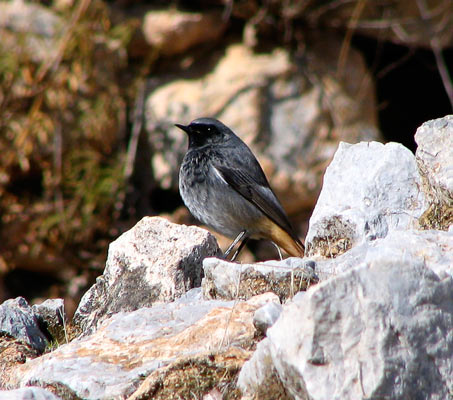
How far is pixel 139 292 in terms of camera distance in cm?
452

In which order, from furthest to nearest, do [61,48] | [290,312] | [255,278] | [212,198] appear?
1. [61,48]
2. [212,198]
3. [255,278]
4. [290,312]

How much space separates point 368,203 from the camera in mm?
4602

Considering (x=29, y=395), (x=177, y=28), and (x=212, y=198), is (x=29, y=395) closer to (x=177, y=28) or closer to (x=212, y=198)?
(x=212, y=198)

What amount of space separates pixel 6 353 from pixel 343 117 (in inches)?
228

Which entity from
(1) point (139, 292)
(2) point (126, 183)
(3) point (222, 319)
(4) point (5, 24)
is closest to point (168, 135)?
(2) point (126, 183)

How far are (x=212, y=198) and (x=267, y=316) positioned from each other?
12.9 ft

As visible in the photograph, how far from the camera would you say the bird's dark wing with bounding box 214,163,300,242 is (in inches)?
289

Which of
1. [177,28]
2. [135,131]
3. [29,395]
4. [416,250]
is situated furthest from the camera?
[177,28]

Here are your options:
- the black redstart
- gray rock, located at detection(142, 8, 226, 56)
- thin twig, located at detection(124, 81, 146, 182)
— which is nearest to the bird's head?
the black redstart

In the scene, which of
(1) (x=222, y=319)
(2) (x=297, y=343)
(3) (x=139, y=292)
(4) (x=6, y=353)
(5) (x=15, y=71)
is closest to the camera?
(2) (x=297, y=343)

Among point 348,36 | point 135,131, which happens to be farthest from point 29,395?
point 348,36

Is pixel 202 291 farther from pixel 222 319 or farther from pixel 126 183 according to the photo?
pixel 126 183

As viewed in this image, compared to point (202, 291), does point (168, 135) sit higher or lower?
higher

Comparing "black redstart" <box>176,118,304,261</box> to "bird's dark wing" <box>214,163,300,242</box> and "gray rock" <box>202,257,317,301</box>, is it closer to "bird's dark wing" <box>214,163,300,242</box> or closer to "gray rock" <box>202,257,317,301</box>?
"bird's dark wing" <box>214,163,300,242</box>
